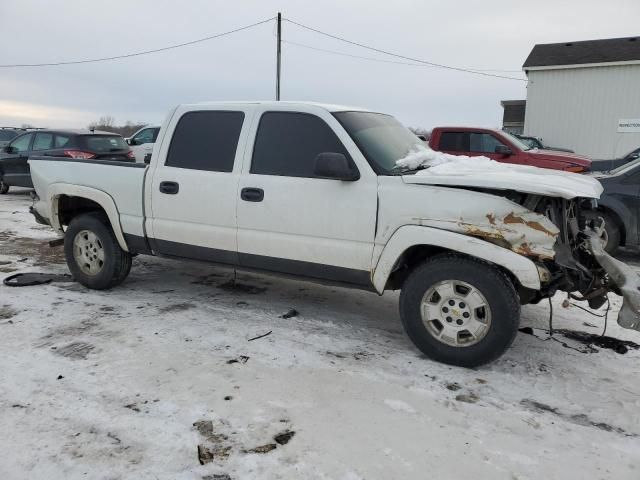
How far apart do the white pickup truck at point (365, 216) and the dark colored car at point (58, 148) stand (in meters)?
7.14

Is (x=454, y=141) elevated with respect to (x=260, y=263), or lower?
elevated

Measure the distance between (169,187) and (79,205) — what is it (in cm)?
150

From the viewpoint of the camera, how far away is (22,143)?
13086 millimetres

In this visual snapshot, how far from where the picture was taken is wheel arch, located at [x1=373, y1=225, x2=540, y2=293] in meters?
3.51

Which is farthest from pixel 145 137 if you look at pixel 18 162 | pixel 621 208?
pixel 621 208

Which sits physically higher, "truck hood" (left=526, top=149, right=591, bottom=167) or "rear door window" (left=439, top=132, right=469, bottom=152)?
"rear door window" (left=439, top=132, right=469, bottom=152)

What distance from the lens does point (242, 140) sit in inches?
181

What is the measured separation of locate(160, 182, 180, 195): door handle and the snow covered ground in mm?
1090

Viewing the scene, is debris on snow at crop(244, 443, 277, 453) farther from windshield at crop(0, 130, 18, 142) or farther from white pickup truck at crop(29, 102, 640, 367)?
windshield at crop(0, 130, 18, 142)

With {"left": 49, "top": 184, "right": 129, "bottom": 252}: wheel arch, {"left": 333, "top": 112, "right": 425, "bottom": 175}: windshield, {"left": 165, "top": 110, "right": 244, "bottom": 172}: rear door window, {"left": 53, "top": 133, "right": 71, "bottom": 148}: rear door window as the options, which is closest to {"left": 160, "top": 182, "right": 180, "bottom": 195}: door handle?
{"left": 165, "top": 110, "right": 244, "bottom": 172}: rear door window

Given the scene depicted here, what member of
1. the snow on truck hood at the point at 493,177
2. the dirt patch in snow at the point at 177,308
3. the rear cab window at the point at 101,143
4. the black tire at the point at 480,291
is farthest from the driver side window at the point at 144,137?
the black tire at the point at 480,291

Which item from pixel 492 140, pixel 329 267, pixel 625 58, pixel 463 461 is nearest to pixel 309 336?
pixel 329 267

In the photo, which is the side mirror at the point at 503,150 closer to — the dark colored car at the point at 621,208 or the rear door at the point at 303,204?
the dark colored car at the point at 621,208

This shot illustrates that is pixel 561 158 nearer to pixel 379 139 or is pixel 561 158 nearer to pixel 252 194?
pixel 379 139
